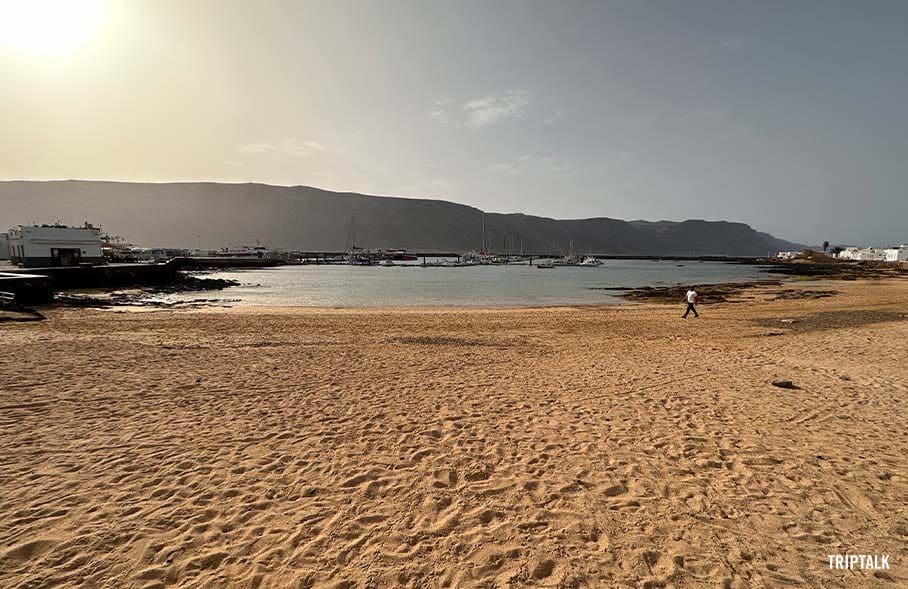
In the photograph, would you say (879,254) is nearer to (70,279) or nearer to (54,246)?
(70,279)

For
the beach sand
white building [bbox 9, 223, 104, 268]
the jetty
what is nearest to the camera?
the beach sand

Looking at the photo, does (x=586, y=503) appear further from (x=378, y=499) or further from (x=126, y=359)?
(x=126, y=359)

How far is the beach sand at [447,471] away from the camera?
10.5ft

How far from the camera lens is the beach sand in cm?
321

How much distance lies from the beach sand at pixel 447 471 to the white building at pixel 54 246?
41678 millimetres

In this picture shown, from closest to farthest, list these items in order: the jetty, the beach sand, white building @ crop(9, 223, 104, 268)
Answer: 1. the beach sand
2. the jetty
3. white building @ crop(9, 223, 104, 268)

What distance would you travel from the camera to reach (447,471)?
4.68 m

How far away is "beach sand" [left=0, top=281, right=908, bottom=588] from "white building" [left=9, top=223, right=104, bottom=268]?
4168 cm

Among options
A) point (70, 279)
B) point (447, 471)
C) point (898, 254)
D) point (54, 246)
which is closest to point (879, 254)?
point (898, 254)

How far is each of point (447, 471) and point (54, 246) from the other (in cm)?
5375

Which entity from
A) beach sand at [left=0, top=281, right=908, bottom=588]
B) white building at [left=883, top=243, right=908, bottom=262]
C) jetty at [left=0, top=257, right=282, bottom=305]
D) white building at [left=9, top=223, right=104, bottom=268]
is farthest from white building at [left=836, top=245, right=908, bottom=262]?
white building at [left=9, top=223, right=104, bottom=268]

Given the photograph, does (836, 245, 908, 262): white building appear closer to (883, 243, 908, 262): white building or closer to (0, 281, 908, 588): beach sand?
(883, 243, 908, 262): white building

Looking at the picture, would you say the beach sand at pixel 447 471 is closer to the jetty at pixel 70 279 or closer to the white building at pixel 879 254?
the jetty at pixel 70 279

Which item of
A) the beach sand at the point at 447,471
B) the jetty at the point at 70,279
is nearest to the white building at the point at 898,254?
the beach sand at the point at 447,471
